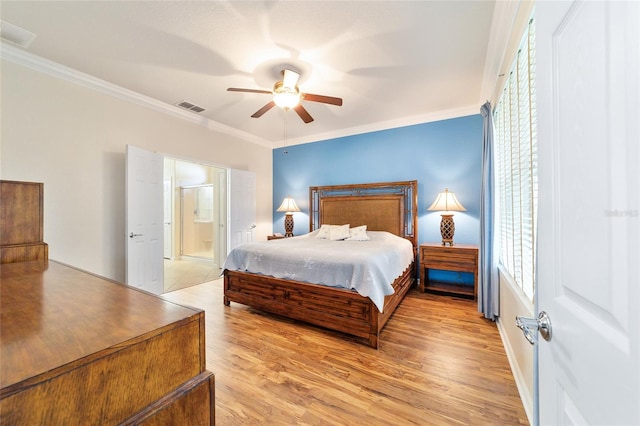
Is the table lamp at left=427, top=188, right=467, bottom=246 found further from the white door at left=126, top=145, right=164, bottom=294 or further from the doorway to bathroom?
the doorway to bathroom

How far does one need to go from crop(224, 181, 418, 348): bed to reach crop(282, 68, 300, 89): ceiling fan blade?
211 centimetres

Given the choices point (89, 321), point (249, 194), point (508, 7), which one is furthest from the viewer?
point (249, 194)

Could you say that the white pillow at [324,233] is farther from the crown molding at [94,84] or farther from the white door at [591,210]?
the white door at [591,210]

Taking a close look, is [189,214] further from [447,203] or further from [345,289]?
[447,203]

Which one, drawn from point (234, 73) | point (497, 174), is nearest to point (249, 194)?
point (234, 73)

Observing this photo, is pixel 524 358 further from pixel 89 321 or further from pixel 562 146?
pixel 89 321

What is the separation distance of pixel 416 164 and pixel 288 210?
2.54 meters

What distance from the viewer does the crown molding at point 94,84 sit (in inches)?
98.7

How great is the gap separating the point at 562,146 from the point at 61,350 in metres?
1.17

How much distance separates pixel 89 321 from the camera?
1.91ft

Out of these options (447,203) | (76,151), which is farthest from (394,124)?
(76,151)

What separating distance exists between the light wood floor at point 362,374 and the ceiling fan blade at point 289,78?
8.51 ft

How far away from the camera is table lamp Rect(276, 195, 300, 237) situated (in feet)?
16.8

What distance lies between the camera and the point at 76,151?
9.63 feet
